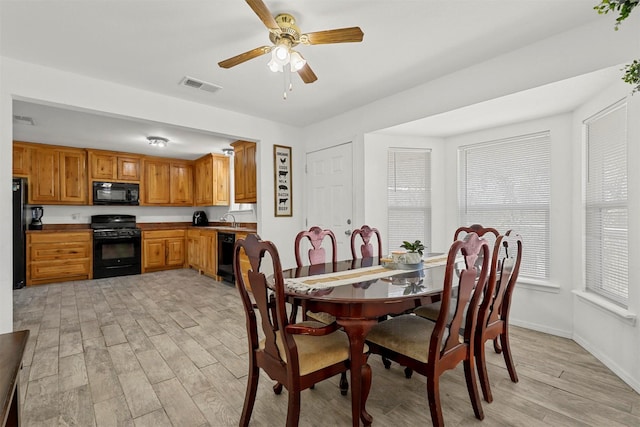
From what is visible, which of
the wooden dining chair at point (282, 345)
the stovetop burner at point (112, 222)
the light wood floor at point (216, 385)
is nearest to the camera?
the wooden dining chair at point (282, 345)

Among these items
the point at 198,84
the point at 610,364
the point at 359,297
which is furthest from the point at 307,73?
the point at 610,364

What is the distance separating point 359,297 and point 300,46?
6.38ft

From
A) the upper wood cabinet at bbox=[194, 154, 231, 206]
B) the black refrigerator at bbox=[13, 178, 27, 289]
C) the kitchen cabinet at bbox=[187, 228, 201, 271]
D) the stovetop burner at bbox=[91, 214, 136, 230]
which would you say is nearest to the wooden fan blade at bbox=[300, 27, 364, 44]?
A: the upper wood cabinet at bbox=[194, 154, 231, 206]

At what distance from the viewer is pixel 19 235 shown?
4.50 metres

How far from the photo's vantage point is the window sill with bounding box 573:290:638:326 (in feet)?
6.68

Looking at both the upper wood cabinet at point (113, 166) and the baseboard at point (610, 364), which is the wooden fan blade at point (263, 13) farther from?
the upper wood cabinet at point (113, 166)

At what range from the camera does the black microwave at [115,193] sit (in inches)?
220

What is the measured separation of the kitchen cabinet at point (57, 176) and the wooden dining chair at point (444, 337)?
234 inches

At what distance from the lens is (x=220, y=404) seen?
186 cm

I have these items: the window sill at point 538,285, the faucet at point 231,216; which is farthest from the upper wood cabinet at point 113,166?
the window sill at point 538,285

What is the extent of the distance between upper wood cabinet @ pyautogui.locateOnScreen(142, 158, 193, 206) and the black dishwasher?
207 cm

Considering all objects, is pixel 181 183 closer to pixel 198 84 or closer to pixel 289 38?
pixel 198 84

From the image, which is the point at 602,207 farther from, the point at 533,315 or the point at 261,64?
the point at 261,64

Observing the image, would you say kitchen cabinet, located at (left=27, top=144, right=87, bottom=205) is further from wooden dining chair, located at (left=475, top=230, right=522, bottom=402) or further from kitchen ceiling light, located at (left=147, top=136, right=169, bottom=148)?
wooden dining chair, located at (left=475, top=230, right=522, bottom=402)
